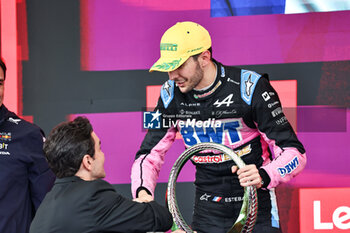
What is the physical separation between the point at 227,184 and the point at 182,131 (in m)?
0.32

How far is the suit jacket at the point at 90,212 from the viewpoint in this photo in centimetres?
149

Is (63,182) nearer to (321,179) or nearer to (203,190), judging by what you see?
(203,190)

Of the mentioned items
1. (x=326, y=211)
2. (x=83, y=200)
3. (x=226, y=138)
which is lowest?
(x=326, y=211)

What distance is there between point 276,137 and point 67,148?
905mm

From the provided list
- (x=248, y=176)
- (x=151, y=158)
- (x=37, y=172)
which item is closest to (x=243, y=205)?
(x=248, y=176)

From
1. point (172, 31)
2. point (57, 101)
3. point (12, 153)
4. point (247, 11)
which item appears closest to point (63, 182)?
point (12, 153)

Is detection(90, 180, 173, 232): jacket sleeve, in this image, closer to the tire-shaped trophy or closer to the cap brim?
the tire-shaped trophy

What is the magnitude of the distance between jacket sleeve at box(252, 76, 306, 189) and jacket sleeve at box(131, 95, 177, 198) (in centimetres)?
43

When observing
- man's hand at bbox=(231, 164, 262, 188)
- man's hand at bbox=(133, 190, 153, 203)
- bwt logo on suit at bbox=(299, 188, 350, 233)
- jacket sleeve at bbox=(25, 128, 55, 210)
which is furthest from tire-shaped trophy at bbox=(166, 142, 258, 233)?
bwt logo on suit at bbox=(299, 188, 350, 233)

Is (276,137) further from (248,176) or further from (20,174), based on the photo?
(20,174)

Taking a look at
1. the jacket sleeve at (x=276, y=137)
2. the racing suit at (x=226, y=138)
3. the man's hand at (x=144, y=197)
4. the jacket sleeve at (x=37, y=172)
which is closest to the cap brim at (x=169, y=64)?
the racing suit at (x=226, y=138)

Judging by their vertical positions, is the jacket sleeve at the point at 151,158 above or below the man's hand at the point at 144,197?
above

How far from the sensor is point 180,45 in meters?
2.13

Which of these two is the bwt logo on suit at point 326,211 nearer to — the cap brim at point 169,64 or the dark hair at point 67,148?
the cap brim at point 169,64
